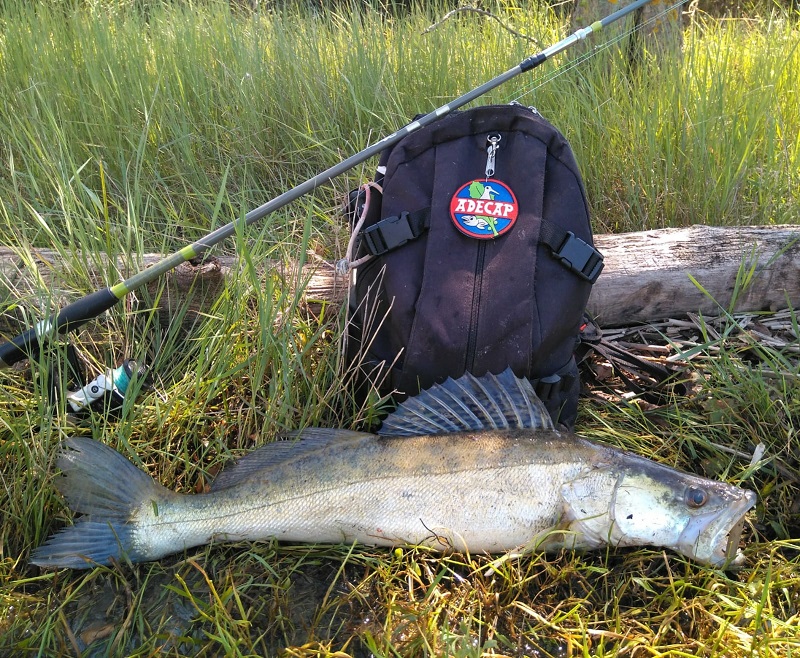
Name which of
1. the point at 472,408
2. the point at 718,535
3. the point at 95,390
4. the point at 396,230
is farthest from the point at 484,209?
the point at 95,390

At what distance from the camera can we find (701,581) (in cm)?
192

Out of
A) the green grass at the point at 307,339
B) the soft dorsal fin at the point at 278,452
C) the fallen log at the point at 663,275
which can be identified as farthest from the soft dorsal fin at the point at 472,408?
the fallen log at the point at 663,275

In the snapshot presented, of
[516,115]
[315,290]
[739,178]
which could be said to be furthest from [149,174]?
[739,178]

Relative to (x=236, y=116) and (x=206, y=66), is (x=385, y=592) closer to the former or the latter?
(x=236, y=116)

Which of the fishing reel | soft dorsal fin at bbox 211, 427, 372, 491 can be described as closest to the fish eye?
soft dorsal fin at bbox 211, 427, 372, 491

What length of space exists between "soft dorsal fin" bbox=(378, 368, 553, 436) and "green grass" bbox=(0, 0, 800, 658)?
306 mm

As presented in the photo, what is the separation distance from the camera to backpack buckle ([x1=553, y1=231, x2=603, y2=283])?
7.59 feet

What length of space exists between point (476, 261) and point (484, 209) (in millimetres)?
203

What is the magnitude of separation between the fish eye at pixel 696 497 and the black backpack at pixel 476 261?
1.95ft

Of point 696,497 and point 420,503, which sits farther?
point 420,503

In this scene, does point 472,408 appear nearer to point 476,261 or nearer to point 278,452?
point 476,261

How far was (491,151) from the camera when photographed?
243 cm

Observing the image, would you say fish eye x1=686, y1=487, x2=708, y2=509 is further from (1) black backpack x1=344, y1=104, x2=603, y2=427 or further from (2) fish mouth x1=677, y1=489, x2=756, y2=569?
(1) black backpack x1=344, y1=104, x2=603, y2=427

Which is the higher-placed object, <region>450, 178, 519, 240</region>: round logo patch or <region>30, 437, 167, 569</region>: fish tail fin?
<region>450, 178, 519, 240</region>: round logo patch
